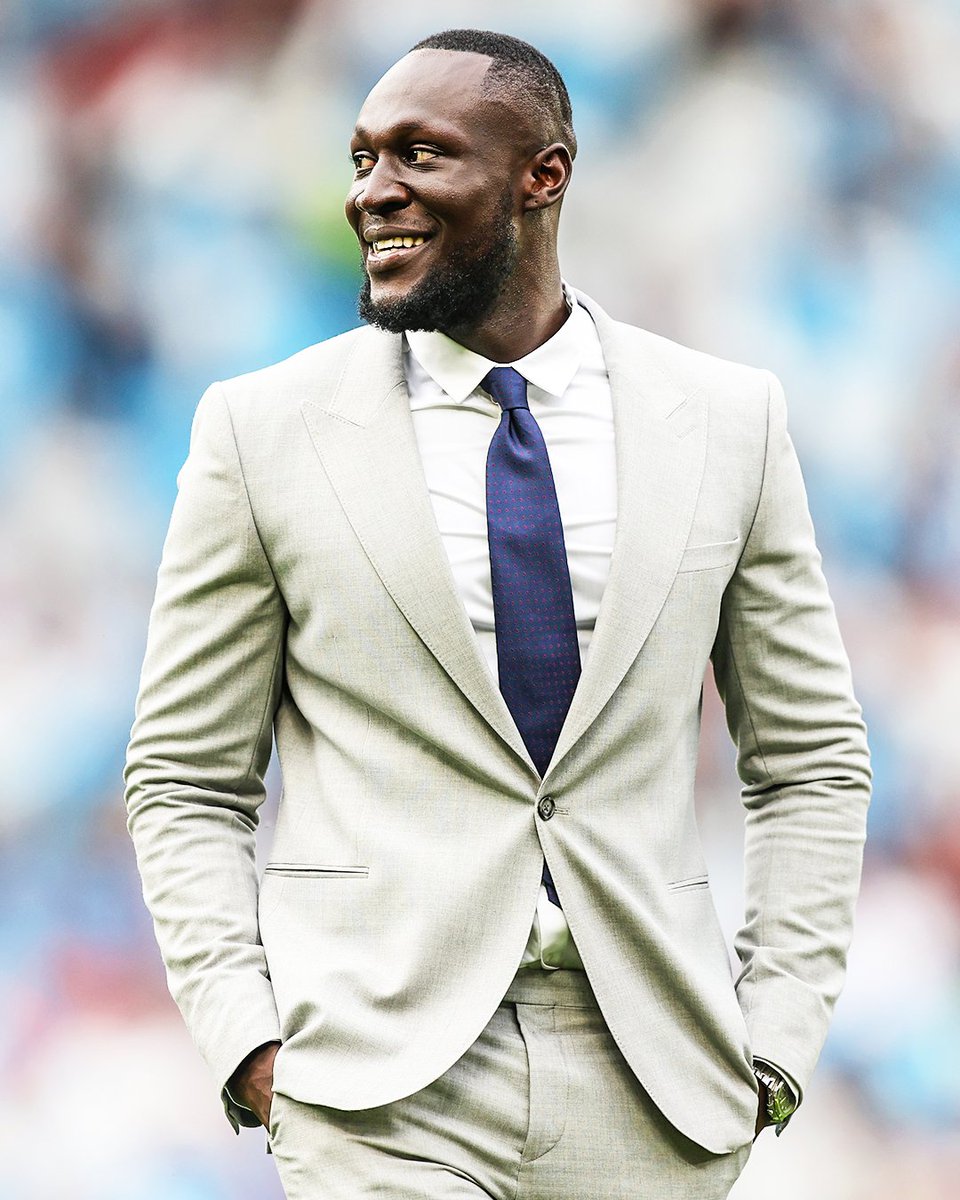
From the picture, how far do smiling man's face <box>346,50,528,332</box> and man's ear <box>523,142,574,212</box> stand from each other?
58 mm

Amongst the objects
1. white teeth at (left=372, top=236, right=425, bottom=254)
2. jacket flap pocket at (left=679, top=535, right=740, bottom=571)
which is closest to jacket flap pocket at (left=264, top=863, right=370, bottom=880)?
jacket flap pocket at (left=679, top=535, right=740, bottom=571)

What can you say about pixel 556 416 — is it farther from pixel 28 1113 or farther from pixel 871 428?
pixel 28 1113

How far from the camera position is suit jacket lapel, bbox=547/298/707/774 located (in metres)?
2.37

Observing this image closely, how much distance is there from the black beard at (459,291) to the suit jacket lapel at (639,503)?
0.17m

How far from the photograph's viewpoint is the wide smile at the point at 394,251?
99.9 inches

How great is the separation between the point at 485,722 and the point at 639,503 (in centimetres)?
35

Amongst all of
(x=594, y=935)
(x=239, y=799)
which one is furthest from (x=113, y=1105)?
(x=594, y=935)

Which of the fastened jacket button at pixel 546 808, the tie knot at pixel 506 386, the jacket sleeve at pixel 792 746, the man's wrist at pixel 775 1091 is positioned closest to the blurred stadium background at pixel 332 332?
the jacket sleeve at pixel 792 746

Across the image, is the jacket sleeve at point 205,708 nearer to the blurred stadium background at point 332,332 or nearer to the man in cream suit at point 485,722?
the man in cream suit at point 485,722

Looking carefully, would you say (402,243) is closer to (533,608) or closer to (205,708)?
(533,608)

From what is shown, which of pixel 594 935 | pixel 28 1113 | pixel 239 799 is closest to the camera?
pixel 594 935

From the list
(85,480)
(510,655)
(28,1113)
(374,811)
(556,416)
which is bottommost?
(28,1113)

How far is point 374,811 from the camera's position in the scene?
2.36 meters

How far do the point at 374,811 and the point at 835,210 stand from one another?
2.43m
